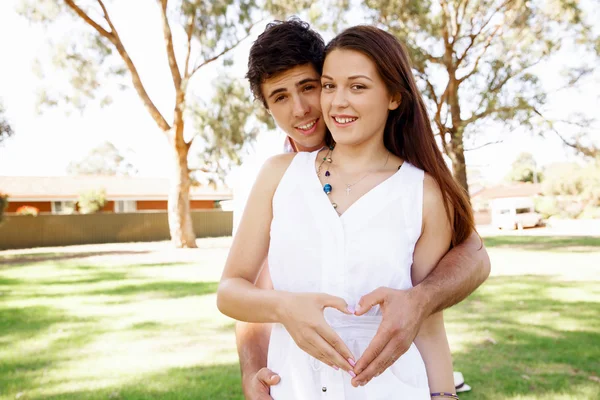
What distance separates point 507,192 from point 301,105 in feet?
204

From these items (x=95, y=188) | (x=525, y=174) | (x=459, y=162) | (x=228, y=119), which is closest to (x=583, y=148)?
(x=459, y=162)

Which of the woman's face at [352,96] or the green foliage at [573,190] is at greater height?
the woman's face at [352,96]

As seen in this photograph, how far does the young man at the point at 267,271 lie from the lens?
1.32 m

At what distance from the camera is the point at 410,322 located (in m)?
1.35

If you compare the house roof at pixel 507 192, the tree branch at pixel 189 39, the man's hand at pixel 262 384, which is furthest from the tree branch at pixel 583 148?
the house roof at pixel 507 192

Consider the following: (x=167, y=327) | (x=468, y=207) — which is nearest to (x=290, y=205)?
(x=468, y=207)

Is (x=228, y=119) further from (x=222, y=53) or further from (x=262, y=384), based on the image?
(x=262, y=384)

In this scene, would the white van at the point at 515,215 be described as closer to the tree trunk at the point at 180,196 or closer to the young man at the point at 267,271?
the tree trunk at the point at 180,196

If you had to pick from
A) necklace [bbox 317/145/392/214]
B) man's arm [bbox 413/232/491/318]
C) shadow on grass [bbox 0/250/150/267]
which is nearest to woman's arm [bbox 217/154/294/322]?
necklace [bbox 317/145/392/214]

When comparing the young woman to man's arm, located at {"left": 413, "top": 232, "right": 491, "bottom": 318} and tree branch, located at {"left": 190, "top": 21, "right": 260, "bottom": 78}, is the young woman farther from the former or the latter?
tree branch, located at {"left": 190, "top": 21, "right": 260, "bottom": 78}

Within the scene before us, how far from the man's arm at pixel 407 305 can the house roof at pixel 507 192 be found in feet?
196

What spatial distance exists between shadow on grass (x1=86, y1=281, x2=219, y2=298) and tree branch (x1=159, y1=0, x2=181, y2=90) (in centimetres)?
1251

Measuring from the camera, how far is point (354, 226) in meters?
1.49

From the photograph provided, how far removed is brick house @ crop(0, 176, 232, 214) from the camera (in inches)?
1373
